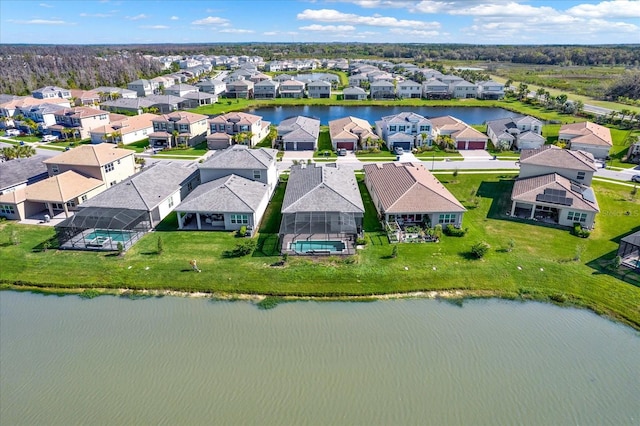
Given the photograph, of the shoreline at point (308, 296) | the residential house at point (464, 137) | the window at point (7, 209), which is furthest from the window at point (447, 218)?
the window at point (7, 209)

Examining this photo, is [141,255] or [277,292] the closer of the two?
[277,292]

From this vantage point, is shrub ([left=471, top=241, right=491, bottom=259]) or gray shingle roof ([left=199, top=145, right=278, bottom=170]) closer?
shrub ([left=471, top=241, right=491, bottom=259])

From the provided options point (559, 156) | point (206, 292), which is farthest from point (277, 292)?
point (559, 156)

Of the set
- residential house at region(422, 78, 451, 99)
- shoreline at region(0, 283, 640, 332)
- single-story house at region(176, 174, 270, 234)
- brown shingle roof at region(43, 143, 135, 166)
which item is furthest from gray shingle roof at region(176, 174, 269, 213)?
residential house at region(422, 78, 451, 99)

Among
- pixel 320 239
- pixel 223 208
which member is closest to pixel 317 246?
pixel 320 239

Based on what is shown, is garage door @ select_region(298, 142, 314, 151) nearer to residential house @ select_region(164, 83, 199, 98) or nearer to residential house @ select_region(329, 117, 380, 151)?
residential house @ select_region(329, 117, 380, 151)

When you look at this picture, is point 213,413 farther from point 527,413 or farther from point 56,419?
point 527,413

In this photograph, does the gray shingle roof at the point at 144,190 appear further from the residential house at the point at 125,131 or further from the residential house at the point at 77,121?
the residential house at the point at 77,121
